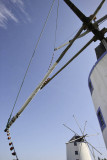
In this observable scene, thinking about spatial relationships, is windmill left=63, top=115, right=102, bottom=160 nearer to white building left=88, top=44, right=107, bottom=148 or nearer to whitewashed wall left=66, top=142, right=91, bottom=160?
whitewashed wall left=66, top=142, right=91, bottom=160

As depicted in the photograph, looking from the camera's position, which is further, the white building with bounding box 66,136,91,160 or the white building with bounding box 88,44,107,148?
the white building with bounding box 66,136,91,160

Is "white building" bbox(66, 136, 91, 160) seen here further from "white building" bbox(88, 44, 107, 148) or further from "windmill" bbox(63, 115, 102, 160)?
"white building" bbox(88, 44, 107, 148)

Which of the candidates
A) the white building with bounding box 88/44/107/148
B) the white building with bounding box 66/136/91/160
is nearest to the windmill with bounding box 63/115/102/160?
the white building with bounding box 66/136/91/160

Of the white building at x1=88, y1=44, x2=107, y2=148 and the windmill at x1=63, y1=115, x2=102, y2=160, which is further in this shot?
the windmill at x1=63, y1=115, x2=102, y2=160

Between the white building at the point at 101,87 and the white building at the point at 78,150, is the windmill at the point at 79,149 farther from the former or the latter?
the white building at the point at 101,87

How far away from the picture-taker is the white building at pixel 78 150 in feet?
102

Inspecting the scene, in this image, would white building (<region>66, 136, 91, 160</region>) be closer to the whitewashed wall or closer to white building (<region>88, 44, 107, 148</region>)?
the whitewashed wall

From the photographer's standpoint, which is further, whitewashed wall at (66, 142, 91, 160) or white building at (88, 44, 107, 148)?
whitewashed wall at (66, 142, 91, 160)

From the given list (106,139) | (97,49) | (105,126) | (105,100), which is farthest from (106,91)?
(97,49)

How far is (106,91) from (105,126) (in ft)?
8.72

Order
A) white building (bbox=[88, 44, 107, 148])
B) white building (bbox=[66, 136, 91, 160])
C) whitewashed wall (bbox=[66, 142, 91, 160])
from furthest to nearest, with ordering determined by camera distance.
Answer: white building (bbox=[66, 136, 91, 160]), whitewashed wall (bbox=[66, 142, 91, 160]), white building (bbox=[88, 44, 107, 148])

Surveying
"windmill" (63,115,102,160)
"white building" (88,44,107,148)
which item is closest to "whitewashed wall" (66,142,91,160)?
"windmill" (63,115,102,160)

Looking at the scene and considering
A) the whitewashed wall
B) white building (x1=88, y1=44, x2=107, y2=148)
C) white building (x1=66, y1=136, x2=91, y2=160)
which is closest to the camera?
white building (x1=88, y1=44, x2=107, y2=148)

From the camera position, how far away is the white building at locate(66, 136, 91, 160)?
31.0 m
